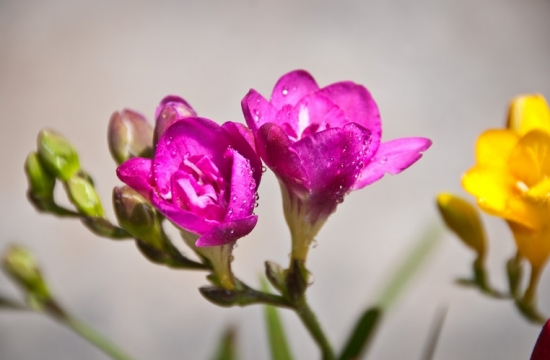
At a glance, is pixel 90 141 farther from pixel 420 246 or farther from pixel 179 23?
pixel 420 246

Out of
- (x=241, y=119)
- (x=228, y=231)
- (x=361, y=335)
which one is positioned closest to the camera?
(x=228, y=231)

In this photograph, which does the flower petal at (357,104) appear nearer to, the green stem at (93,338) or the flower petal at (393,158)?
the flower petal at (393,158)

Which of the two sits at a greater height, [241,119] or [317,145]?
[241,119]

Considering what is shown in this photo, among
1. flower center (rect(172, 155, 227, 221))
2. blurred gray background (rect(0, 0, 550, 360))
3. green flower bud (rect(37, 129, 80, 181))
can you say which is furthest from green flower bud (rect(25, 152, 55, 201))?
blurred gray background (rect(0, 0, 550, 360))

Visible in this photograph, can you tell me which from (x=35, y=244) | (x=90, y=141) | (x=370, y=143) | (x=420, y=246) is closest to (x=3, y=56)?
(x=90, y=141)

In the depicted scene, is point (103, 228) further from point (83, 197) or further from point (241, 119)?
point (241, 119)

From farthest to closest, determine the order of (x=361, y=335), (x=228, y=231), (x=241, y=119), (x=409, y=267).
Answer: (x=241, y=119), (x=409, y=267), (x=361, y=335), (x=228, y=231)

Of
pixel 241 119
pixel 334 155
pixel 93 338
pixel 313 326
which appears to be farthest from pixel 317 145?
pixel 241 119
